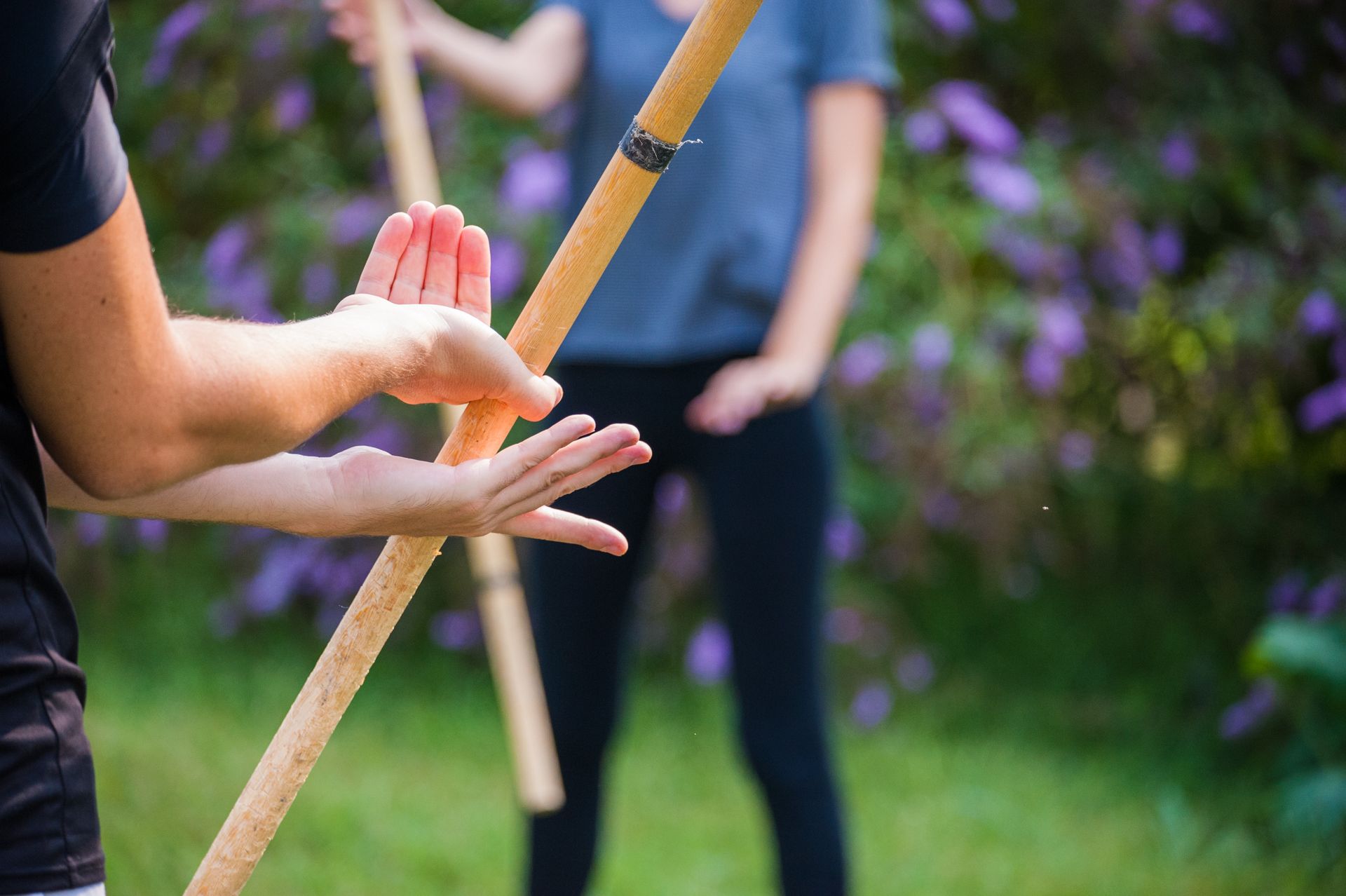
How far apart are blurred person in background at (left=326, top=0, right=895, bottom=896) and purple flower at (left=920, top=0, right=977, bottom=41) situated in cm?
158

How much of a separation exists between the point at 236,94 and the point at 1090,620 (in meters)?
2.85

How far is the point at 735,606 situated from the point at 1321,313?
2.14m

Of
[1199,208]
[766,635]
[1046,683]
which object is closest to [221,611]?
[1046,683]

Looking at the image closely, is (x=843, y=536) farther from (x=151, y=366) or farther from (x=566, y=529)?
(x=151, y=366)

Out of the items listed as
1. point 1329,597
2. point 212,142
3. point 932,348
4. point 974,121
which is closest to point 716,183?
point 932,348

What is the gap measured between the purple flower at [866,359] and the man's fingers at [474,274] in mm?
2228

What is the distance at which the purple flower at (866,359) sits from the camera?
321 cm

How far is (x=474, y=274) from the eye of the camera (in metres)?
1.06

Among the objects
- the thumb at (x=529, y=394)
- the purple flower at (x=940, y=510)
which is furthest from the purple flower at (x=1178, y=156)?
the thumb at (x=529, y=394)

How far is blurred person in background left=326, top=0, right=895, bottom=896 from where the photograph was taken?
177 centimetres

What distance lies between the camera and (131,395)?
0.71 m

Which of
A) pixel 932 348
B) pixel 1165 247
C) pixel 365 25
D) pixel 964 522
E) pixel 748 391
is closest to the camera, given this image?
pixel 748 391

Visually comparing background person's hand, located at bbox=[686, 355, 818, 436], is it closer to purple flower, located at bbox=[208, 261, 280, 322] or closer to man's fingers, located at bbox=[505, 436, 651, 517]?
man's fingers, located at bbox=[505, 436, 651, 517]

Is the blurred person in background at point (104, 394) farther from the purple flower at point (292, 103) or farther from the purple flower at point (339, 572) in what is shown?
the purple flower at point (292, 103)
